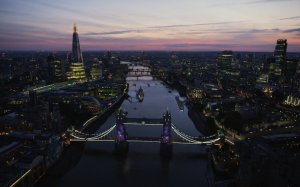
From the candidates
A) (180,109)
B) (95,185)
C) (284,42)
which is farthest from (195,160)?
(284,42)

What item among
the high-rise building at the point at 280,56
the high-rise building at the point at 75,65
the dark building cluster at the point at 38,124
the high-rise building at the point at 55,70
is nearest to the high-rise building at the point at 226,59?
the high-rise building at the point at 280,56

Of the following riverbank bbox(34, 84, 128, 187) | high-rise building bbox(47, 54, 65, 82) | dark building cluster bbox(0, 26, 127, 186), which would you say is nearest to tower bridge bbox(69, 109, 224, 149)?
riverbank bbox(34, 84, 128, 187)

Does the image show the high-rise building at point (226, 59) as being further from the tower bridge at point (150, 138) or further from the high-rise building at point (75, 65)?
the tower bridge at point (150, 138)

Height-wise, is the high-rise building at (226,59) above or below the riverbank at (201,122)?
above

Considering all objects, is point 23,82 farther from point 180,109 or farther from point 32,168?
point 32,168

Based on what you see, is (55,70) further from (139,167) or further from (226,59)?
(226,59)

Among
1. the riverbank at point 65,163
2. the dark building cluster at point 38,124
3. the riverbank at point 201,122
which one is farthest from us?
the riverbank at point 201,122

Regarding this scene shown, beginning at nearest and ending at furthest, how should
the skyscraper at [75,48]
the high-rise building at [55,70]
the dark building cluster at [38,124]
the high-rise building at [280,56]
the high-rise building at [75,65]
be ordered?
the dark building cluster at [38,124]
the skyscraper at [75,48]
the high-rise building at [75,65]
the high-rise building at [55,70]
the high-rise building at [280,56]

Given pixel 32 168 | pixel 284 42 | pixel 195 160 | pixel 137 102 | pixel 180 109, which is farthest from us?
pixel 284 42

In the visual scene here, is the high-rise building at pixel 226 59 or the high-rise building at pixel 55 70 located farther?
the high-rise building at pixel 226 59
